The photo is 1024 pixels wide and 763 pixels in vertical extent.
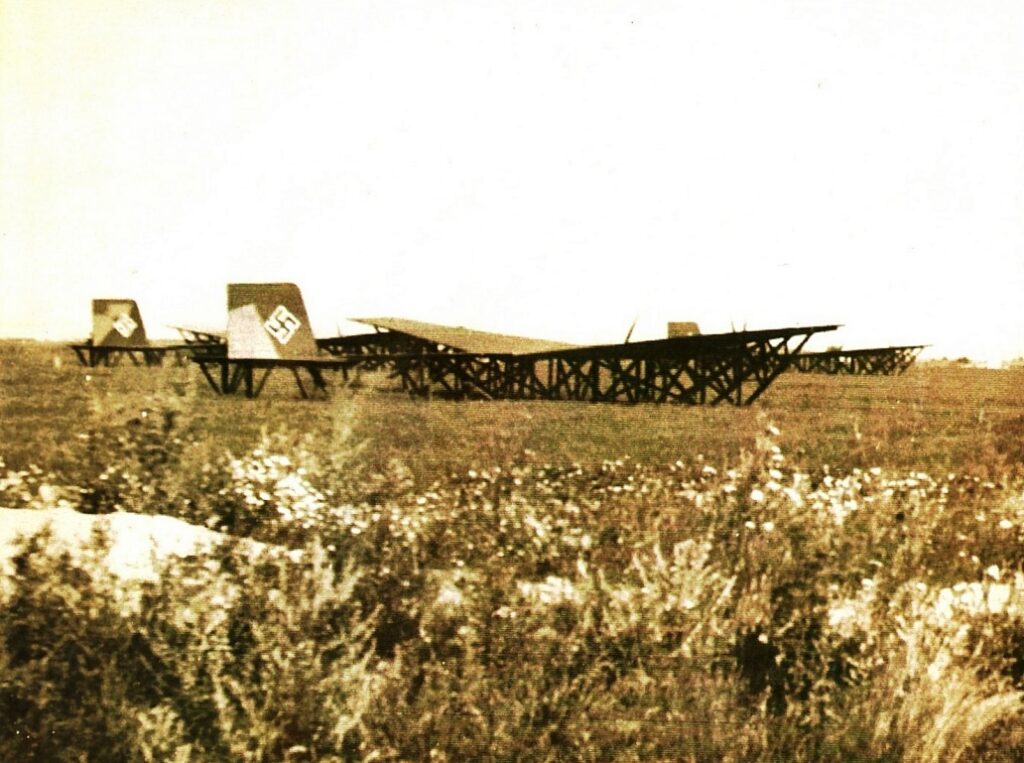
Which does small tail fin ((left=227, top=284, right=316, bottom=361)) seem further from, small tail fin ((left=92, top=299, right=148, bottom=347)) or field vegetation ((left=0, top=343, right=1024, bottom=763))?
small tail fin ((left=92, top=299, right=148, bottom=347))

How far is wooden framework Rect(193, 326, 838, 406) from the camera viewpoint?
679 inches

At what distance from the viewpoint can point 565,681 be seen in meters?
3.60

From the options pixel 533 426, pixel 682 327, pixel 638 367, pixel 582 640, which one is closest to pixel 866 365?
pixel 682 327

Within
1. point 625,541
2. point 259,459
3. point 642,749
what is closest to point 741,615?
point 642,749

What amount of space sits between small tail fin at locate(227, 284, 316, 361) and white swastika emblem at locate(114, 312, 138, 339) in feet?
62.8

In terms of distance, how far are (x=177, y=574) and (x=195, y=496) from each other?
2.33m

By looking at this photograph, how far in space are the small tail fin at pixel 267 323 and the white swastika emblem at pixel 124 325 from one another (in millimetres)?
19134

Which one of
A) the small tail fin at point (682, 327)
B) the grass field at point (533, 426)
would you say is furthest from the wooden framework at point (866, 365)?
the grass field at point (533, 426)

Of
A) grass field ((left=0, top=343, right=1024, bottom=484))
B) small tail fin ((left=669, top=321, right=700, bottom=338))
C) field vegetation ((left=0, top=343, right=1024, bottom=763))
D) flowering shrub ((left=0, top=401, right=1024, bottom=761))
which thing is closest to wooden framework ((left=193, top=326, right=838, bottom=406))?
grass field ((left=0, top=343, right=1024, bottom=484))

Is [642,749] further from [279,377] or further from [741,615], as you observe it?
[279,377]

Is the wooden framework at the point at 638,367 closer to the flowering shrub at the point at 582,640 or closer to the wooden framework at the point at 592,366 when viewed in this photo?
the wooden framework at the point at 592,366

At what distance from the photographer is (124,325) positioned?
33438 millimetres

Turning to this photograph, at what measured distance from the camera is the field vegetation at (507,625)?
3418 mm

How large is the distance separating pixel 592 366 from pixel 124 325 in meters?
24.2
